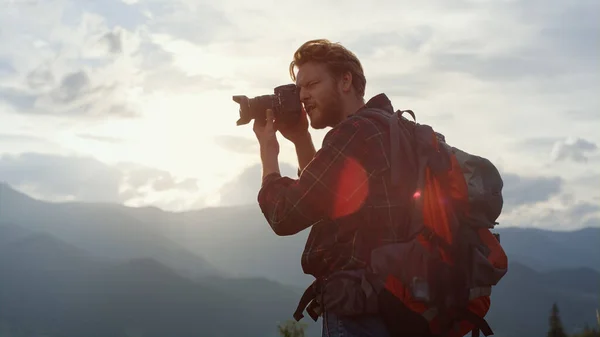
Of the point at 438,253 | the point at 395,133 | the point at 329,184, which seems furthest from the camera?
the point at 329,184

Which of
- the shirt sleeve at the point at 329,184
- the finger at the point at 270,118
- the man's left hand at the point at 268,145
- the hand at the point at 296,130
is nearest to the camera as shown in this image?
the shirt sleeve at the point at 329,184

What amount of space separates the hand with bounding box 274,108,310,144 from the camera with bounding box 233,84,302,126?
65 millimetres

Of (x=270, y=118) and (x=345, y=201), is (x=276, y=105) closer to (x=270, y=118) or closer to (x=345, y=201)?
(x=270, y=118)

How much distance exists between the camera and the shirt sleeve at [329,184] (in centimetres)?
423

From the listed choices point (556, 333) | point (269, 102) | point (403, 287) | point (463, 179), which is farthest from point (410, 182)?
point (556, 333)

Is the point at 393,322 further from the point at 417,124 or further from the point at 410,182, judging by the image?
the point at 417,124

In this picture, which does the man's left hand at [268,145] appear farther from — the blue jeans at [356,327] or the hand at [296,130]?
the blue jeans at [356,327]

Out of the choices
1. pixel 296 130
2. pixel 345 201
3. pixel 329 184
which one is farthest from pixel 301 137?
pixel 345 201

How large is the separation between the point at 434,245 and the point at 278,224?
0.92m

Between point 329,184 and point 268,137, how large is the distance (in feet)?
2.40

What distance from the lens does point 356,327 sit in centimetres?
409

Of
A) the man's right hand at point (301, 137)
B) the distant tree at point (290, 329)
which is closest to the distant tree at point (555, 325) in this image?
the distant tree at point (290, 329)

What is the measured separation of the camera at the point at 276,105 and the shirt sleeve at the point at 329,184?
0.68 meters

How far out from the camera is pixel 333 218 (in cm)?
423
